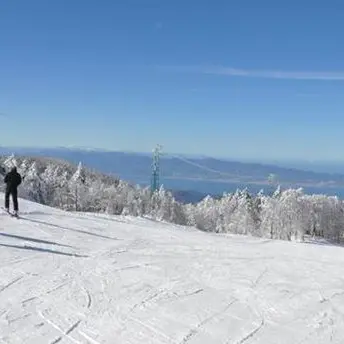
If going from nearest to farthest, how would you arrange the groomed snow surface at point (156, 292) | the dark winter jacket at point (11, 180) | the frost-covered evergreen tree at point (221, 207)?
the groomed snow surface at point (156, 292)
the dark winter jacket at point (11, 180)
the frost-covered evergreen tree at point (221, 207)

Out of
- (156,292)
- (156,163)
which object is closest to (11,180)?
(156,292)

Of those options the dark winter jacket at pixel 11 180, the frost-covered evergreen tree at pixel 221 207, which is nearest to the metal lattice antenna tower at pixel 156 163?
the frost-covered evergreen tree at pixel 221 207

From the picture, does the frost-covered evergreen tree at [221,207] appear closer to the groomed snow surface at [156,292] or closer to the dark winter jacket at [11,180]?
the dark winter jacket at [11,180]

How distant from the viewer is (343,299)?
14.2 meters

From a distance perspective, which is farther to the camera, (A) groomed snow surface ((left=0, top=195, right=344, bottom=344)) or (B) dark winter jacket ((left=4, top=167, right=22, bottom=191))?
(B) dark winter jacket ((left=4, top=167, right=22, bottom=191))

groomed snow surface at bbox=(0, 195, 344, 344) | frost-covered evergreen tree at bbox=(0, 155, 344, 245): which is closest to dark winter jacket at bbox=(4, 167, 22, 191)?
groomed snow surface at bbox=(0, 195, 344, 344)

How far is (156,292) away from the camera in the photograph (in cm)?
1315

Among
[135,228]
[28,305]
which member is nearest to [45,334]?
[28,305]

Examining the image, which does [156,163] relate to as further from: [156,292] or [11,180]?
[156,292]

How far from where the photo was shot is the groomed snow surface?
10266 mm

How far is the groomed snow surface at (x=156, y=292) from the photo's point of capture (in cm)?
1027

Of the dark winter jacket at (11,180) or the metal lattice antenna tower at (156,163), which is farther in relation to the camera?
the metal lattice antenna tower at (156,163)

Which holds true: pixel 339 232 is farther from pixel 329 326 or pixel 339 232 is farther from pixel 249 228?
pixel 329 326

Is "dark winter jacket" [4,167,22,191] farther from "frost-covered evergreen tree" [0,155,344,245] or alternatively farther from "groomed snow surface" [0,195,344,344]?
"frost-covered evergreen tree" [0,155,344,245]
